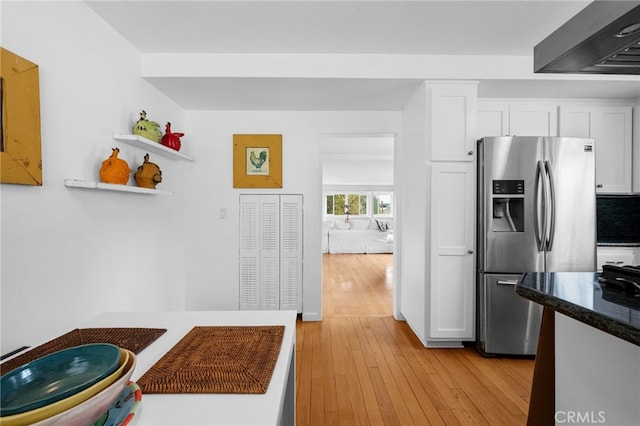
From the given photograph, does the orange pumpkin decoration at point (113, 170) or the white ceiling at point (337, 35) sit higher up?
the white ceiling at point (337, 35)

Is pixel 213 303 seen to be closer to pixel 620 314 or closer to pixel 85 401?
pixel 85 401

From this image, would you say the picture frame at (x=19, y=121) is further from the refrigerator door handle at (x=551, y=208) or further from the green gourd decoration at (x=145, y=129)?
the refrigerator door handle at (x=551, y=208)

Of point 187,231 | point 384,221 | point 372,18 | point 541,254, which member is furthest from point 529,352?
point 384,221

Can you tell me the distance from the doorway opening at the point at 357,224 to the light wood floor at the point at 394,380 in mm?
719

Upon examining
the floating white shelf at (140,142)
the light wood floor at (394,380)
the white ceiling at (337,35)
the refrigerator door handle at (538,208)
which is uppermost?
the white ceiling at (337,35)

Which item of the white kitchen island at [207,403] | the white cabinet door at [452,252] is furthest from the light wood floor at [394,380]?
the white kitchen island at [207,403]

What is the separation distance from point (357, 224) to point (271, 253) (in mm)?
6286

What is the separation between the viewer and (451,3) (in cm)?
198

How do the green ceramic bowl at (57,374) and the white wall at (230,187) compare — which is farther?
the white wall at (230,187)

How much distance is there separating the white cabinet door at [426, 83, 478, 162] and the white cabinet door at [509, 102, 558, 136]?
640mm

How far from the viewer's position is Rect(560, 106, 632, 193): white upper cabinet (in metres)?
3.04

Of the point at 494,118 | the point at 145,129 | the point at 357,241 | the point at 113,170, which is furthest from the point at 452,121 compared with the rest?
the point at 357,241

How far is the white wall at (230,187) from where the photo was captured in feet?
11.5

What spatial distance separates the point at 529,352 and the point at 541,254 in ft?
2.65
